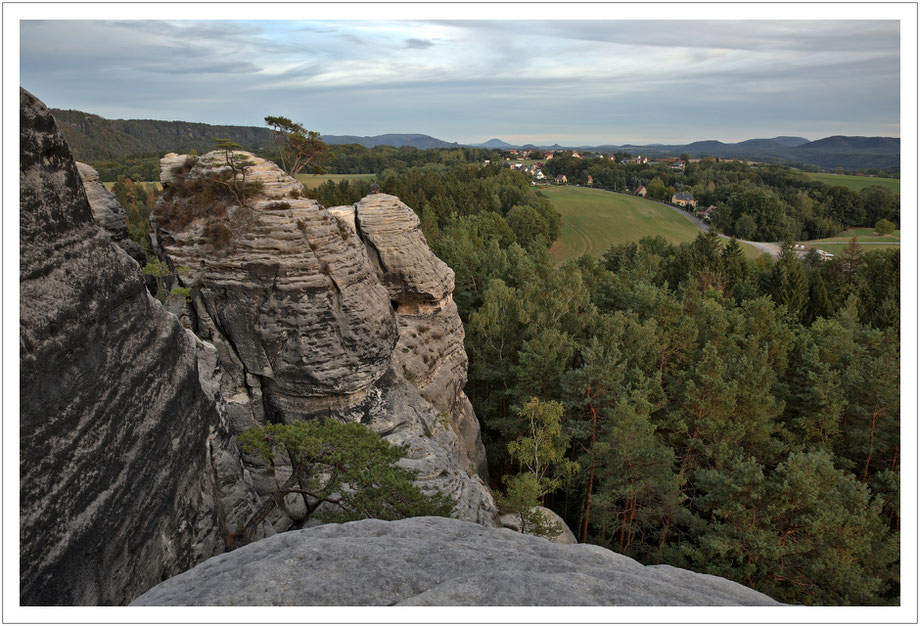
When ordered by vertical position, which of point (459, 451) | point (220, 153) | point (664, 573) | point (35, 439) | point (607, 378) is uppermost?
point (220, 153)

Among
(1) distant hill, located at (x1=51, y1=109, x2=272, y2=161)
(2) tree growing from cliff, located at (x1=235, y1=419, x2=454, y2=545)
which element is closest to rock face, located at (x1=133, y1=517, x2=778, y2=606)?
(2) tree growing from cliff, located at (x1=235, y1=419, x2=454, y2=545)

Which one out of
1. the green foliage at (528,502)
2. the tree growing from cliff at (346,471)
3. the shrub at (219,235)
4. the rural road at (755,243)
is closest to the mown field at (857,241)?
the rural road at (755,243)

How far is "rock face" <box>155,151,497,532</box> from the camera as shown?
13930 mm

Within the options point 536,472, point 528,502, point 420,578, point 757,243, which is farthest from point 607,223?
point 420,578

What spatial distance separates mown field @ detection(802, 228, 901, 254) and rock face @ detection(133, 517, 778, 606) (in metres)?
47.2

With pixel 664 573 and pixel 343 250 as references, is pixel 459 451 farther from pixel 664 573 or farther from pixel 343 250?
pixel 664 573

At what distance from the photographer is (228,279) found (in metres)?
14.0

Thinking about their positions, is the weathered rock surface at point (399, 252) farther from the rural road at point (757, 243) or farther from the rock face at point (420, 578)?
the rural road at point (757, 243)

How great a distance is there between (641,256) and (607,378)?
32.1m

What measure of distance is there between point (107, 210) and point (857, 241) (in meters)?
58.4

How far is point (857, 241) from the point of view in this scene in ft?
153

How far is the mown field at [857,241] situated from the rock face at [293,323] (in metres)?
44.4

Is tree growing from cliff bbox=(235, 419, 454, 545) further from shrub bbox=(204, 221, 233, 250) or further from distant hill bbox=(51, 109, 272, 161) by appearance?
distant hill bbox=(51, 109, 272, 161)
